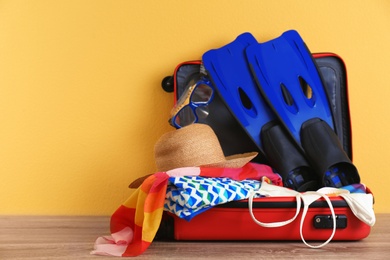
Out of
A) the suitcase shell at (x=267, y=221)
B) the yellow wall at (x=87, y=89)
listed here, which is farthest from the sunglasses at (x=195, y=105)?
the suitcase shell at (x=267, y=221)

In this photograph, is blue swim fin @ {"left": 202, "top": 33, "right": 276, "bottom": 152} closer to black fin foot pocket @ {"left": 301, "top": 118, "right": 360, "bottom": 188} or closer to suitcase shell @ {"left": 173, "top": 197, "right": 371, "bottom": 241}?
black fin foot pocket @ {"left": 301, "top": 118, "right": 360, "bottom": 188}

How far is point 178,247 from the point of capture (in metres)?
1.65

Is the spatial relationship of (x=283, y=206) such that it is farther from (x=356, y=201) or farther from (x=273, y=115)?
(x=273, y=115)

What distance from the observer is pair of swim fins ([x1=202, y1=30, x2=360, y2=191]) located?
6.30ft

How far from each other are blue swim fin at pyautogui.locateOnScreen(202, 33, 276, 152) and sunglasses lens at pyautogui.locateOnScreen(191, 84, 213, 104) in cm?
6

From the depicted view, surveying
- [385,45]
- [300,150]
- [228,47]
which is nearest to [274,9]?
[228,47]

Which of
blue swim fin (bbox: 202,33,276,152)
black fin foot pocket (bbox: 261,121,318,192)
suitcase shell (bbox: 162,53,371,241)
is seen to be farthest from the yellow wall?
suitcase shell (bbox: 162,53,371,241)

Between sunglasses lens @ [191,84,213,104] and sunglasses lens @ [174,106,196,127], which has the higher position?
sunglasses lens @ [191,84,213,104]

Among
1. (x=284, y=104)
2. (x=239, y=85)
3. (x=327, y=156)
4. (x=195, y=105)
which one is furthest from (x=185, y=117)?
(x=327, y=156)

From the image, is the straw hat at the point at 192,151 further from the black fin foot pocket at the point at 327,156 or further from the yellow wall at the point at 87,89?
the yellow wall at the point at 87,89

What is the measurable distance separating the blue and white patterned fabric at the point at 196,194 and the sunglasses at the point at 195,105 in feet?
1.47

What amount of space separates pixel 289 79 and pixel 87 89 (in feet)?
2.52

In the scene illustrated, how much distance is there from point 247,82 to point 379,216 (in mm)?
704

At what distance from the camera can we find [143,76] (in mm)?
2279
